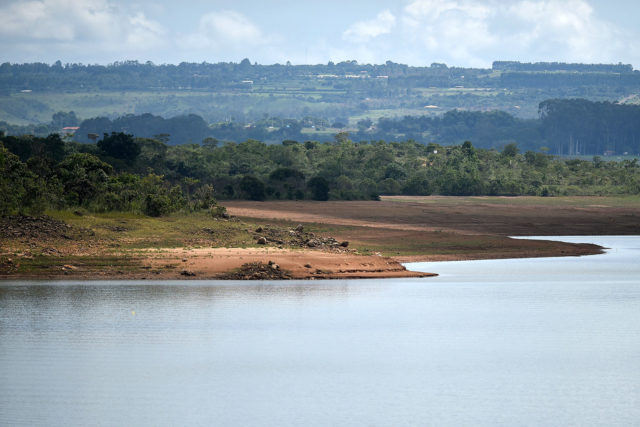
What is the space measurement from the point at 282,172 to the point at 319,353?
216 ft

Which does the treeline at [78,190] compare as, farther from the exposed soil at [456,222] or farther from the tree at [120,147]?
the tree at [120,147]

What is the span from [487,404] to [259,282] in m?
20.0

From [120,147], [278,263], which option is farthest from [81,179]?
[120,147]

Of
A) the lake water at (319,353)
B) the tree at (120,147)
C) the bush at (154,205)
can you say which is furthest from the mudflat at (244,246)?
the tree at (120,147)

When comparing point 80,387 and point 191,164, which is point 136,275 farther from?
point 191,164

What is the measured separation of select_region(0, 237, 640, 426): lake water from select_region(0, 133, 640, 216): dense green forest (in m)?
12.7

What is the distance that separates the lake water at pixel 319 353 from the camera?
2039cm

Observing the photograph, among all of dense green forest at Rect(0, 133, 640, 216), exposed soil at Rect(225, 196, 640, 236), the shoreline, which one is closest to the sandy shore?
the shoreline

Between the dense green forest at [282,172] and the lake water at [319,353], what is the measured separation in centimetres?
1273

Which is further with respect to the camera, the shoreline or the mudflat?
the mudflat

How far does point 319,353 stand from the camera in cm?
2645

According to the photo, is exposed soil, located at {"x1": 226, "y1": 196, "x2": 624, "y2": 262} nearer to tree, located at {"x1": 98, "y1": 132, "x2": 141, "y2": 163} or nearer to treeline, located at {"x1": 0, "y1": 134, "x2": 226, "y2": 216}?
treeline, located at {"x1": 0, "y1": 134, "x2": 226, "y2": 216}

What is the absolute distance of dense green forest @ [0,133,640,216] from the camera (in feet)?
167

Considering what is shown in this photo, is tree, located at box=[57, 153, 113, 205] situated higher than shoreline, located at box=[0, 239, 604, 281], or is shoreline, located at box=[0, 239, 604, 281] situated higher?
tree, located at box=[57, 153, 113, 205]
